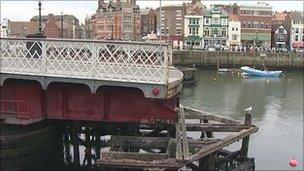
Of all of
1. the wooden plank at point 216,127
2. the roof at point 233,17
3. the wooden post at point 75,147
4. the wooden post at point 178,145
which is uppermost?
the roof at point 233,17

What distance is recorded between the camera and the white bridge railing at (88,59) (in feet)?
54.9

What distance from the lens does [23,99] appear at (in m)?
18.5

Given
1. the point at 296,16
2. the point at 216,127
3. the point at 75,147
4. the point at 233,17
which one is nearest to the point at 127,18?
the point at 233,17

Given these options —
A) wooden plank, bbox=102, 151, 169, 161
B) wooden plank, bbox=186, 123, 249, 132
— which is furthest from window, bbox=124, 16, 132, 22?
wooden plank, bbox=102, 151, 169, 161

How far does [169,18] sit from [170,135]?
3722 inches

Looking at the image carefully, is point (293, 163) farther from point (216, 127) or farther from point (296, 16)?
point (296, 16)

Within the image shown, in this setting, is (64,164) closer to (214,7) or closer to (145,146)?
(145,146)

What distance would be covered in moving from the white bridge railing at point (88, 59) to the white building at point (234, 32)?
97.0 m

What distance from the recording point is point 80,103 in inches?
723

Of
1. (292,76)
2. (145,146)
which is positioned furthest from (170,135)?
(292,76)

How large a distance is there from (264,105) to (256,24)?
227ft

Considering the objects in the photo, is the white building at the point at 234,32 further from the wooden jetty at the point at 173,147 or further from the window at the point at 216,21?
the wooden jetty at the point at 173,147

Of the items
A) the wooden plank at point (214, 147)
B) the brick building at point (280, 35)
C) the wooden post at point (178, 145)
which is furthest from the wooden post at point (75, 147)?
the brick building at point (280, 35)

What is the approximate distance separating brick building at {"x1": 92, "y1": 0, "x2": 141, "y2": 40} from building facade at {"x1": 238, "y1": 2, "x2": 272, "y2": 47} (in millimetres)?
25111
